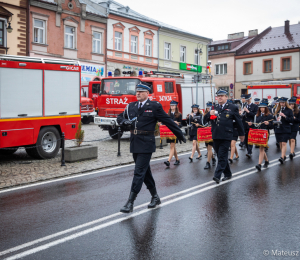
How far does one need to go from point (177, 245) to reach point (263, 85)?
25.7 m

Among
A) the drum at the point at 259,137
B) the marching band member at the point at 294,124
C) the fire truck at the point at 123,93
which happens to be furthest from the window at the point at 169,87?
the drum at the point at 259,137

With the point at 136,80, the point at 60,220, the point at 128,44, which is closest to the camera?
the point at 60,220

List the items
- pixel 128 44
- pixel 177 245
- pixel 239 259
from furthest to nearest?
pixel 128 44 < pixel 177 245 < pixel 239 259

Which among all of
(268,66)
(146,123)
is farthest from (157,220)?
(268,66)

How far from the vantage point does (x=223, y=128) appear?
8.06 metres

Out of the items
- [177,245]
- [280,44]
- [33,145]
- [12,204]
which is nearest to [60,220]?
[12,204]

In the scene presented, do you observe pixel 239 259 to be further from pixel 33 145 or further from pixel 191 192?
pixel 33 145

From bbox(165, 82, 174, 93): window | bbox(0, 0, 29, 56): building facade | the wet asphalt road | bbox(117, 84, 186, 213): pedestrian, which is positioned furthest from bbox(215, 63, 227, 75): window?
bbox(117, 84, 186, 213): pedestrian

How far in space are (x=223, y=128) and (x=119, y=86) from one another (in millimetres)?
9015

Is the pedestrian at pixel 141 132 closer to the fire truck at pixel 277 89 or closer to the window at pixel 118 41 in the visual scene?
the fire truck at pixel 277 89

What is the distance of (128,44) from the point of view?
3328cm

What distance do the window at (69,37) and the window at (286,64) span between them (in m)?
27.7

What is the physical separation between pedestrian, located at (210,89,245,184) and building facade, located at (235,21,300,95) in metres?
40.0

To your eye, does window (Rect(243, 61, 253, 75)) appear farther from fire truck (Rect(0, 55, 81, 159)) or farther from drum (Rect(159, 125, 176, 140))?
drum (Rect(159, 125, 176, 140))
